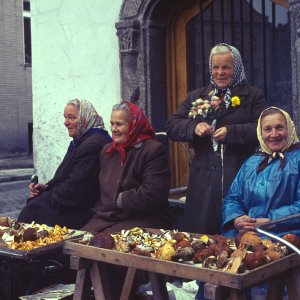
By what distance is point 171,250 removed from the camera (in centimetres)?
335

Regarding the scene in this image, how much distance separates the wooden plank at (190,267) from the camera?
9.81ft

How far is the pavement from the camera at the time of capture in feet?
33.4

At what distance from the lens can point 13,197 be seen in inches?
455

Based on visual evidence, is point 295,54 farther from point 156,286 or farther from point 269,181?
point 156,286

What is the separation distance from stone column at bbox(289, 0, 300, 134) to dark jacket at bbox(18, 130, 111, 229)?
1.70m

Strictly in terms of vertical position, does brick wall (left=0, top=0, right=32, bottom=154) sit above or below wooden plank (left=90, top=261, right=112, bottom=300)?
above

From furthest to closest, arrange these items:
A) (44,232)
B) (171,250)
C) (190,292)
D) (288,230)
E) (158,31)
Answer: (158,31) → (190,292) → (44,232) → (288,230) → (171,250)

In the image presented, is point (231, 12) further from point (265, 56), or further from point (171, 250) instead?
point (171, 250)

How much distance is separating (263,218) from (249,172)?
32cm

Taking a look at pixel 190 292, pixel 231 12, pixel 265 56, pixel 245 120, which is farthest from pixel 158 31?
pixel 190 292

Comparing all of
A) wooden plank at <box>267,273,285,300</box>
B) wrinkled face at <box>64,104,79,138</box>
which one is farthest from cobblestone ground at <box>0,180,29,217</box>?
wooden plank at <box>267,273,285,300</box>

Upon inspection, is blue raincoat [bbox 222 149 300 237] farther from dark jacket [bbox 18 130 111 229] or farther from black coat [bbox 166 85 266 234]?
dark jacket [bbox 18 130 111 229]

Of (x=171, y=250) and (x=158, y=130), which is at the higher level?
A: (x=158, y=130)

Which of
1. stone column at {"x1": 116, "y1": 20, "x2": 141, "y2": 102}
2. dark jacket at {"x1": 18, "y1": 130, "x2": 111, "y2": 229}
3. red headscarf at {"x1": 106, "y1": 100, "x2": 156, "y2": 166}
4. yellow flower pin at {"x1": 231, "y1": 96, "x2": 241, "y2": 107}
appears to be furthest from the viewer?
stone column at {"x1": 116, "y1": 20, "x2": 141, "y2": 102}
